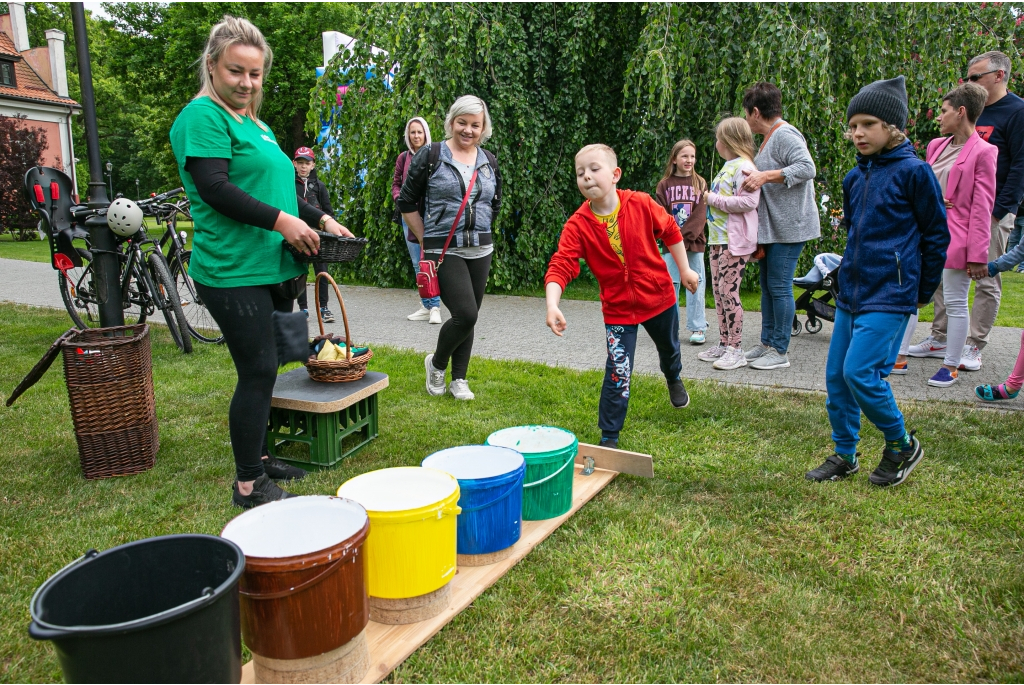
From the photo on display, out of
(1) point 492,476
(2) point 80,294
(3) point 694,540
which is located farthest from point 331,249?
(2) point 80,294

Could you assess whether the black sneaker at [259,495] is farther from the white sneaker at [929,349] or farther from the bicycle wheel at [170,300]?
the white sneaker at [929,349]

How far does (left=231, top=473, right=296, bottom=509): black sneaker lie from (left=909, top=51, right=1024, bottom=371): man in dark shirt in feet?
16.3

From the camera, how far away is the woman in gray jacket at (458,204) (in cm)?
453

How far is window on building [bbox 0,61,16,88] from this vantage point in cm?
3156

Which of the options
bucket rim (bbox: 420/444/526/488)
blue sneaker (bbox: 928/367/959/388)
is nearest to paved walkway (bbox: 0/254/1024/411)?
blue sneaker (bbox: 928/367/959/388)

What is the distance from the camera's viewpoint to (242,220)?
279 cm

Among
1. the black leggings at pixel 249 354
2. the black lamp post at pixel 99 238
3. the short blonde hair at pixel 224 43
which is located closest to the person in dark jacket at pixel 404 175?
the black lamp post at pixel 99 238

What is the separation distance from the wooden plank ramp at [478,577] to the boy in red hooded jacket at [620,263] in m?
0.28

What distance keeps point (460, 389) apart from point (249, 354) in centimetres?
213

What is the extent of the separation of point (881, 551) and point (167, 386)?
15.9 feet

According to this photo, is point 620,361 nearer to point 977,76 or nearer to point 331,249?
point 331,249

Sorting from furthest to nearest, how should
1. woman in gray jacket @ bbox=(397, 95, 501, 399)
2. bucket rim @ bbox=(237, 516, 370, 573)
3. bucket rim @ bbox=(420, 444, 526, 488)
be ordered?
woman in gray jacket @ bbox=(397, 95, 501, 399) < bucket rim @ bbox=(420, 444, 526, 488) < bucket rim @ bbox=(237, 516, 370, 573)

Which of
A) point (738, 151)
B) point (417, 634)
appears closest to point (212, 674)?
point (417, 634)

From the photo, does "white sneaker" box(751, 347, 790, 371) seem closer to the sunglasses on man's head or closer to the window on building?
the sunglasses on man's head
